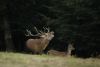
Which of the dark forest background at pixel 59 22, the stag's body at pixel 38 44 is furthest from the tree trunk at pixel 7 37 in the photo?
the stag's body at pixel 38 44

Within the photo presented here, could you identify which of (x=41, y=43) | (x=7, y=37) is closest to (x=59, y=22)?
(x=41, y=43)

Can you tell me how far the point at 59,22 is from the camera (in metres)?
A: 18.7

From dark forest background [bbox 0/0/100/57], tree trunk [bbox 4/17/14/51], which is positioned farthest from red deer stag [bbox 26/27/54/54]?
tree trunk [bbox 4/17/14/51]

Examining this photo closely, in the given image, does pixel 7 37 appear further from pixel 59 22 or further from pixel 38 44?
pixel 38 44

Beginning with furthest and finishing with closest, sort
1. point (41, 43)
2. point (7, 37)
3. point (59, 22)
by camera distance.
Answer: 1. point (7, 37)
2. point (59, 22)
3. point (41, 43)

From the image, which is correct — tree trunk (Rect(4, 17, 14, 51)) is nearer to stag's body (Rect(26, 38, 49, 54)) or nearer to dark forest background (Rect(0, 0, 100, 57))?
dark forest background (Rect(0, 0, 100, 57))

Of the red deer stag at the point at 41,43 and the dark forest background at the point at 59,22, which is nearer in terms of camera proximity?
the dark forest background at the point at 59,22

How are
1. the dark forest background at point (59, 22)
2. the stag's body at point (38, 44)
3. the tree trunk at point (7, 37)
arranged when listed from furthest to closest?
the tree trunk at point (7, 37) < the stag's body at point (38, 44) < the dark forest background at point (59, 22)

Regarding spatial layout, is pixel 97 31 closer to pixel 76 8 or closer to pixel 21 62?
pixel 76 8

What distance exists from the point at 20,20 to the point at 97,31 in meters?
7.86

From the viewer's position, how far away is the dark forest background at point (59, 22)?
56.1 feet

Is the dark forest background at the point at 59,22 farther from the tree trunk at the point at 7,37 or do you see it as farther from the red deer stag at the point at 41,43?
the red deer stag at the point at 41,43

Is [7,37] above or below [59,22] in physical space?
below

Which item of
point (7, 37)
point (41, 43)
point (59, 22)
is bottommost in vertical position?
point (7, 37)
